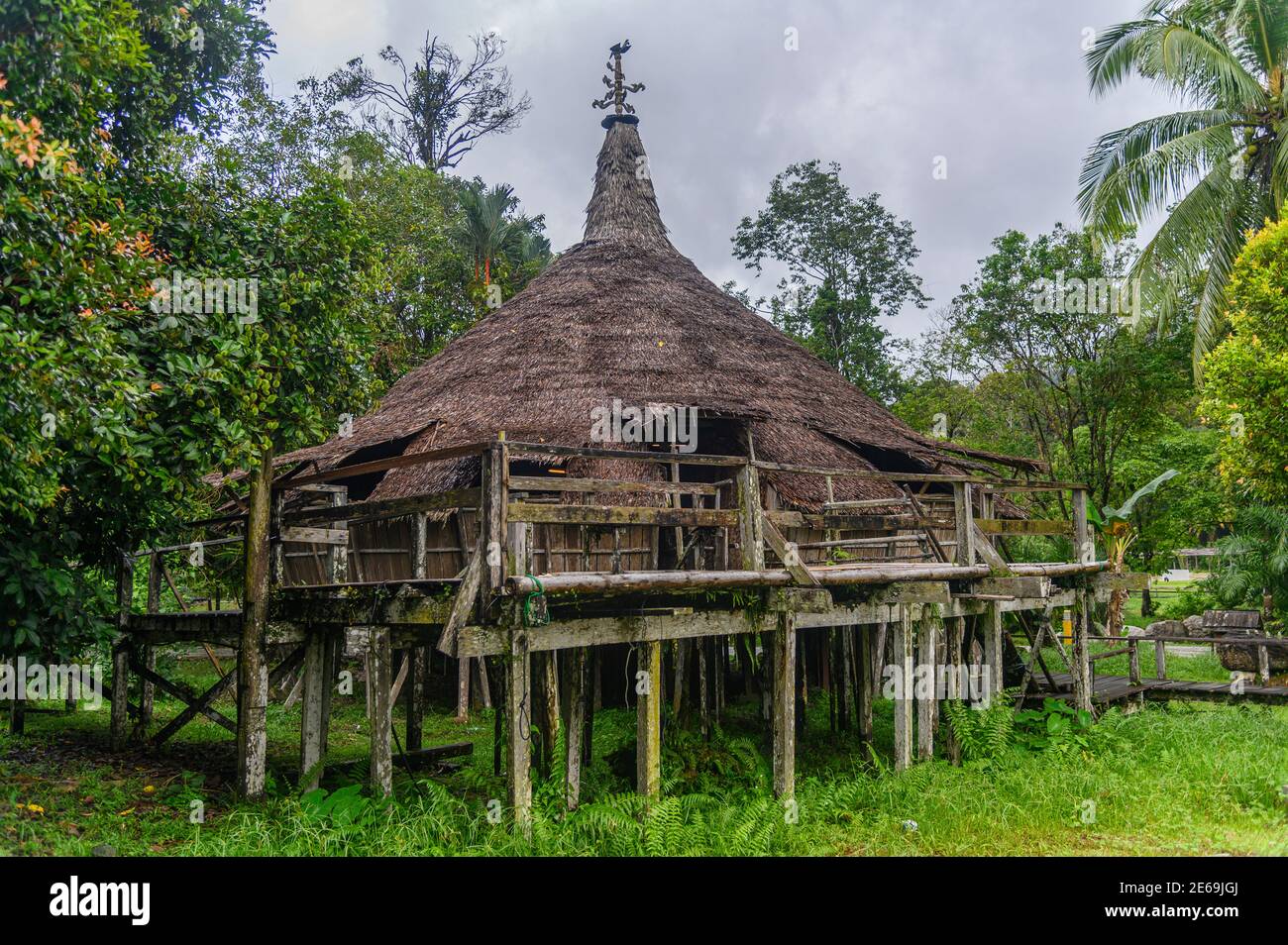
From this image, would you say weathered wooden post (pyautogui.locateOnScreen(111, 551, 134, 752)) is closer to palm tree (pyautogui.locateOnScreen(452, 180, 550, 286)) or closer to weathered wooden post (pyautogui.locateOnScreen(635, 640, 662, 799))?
weathered wooden post (pyautogui.locateOnScreen(635, 640, 662, 799))

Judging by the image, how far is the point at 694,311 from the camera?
1702 cm

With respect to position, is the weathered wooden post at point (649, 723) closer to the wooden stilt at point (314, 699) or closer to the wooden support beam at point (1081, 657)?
the wooden stilt at point (314, 699)

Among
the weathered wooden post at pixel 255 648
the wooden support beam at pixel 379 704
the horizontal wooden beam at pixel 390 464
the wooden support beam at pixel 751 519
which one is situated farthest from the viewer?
the weathered wooden post at pixel 255 648

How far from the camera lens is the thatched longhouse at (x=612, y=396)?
12961 millimetres

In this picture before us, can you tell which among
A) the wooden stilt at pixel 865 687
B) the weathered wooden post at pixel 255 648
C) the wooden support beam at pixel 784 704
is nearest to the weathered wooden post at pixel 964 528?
the wooden stilt at pixel 865 687

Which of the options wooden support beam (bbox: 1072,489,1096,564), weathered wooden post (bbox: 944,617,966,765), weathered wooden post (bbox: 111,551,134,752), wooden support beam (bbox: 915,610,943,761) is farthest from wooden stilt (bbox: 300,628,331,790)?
wooden support beam (bbox: 1072,489,1096,564)

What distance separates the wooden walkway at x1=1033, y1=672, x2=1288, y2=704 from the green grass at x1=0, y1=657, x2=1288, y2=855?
58.1 inches

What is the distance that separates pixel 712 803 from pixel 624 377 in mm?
6971

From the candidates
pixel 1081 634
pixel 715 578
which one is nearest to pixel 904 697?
pixel 715 578

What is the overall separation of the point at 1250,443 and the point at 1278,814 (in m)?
5.86

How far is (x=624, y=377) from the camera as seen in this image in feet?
46.3

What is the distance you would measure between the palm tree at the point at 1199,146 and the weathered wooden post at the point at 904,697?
9.74m

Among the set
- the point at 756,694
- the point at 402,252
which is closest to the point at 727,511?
the point at 756,694
